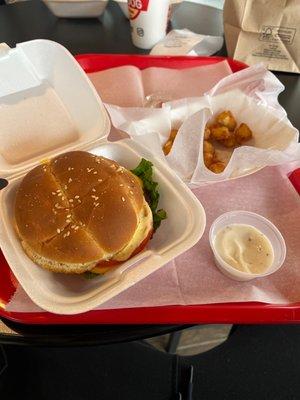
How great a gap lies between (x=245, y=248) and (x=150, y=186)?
0.85 ft

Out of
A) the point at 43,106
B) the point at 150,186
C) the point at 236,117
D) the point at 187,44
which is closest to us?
the point at 150,186

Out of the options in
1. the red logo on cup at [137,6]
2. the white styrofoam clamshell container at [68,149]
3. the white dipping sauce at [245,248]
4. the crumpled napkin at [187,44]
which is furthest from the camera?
the crumpled napkin at [187,44]

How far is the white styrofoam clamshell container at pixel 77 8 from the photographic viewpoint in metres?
1.45

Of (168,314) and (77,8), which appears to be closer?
(168,314)

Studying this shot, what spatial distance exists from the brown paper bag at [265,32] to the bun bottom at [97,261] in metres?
0.80

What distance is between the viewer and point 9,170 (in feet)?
2.85

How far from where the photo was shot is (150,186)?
82cm

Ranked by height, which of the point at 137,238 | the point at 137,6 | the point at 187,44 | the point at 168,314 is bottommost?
the point at 168,314

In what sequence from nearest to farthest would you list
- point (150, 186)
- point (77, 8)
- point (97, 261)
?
1. point (97, 261)
2. point (150, 186)
3. point (77, 8)

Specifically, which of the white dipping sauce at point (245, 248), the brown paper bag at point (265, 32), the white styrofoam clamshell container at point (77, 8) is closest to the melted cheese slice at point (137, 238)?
the white dipping sauce at point (245, 248)

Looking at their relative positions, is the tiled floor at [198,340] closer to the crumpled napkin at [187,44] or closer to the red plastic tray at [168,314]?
the red plastic tray at [168,314]

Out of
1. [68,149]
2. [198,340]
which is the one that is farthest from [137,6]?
[198,340]

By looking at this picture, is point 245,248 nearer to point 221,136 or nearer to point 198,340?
point 221,136

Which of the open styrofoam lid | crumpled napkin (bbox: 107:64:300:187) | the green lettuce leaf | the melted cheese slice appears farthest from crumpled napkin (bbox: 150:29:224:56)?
the melted cheese slice
